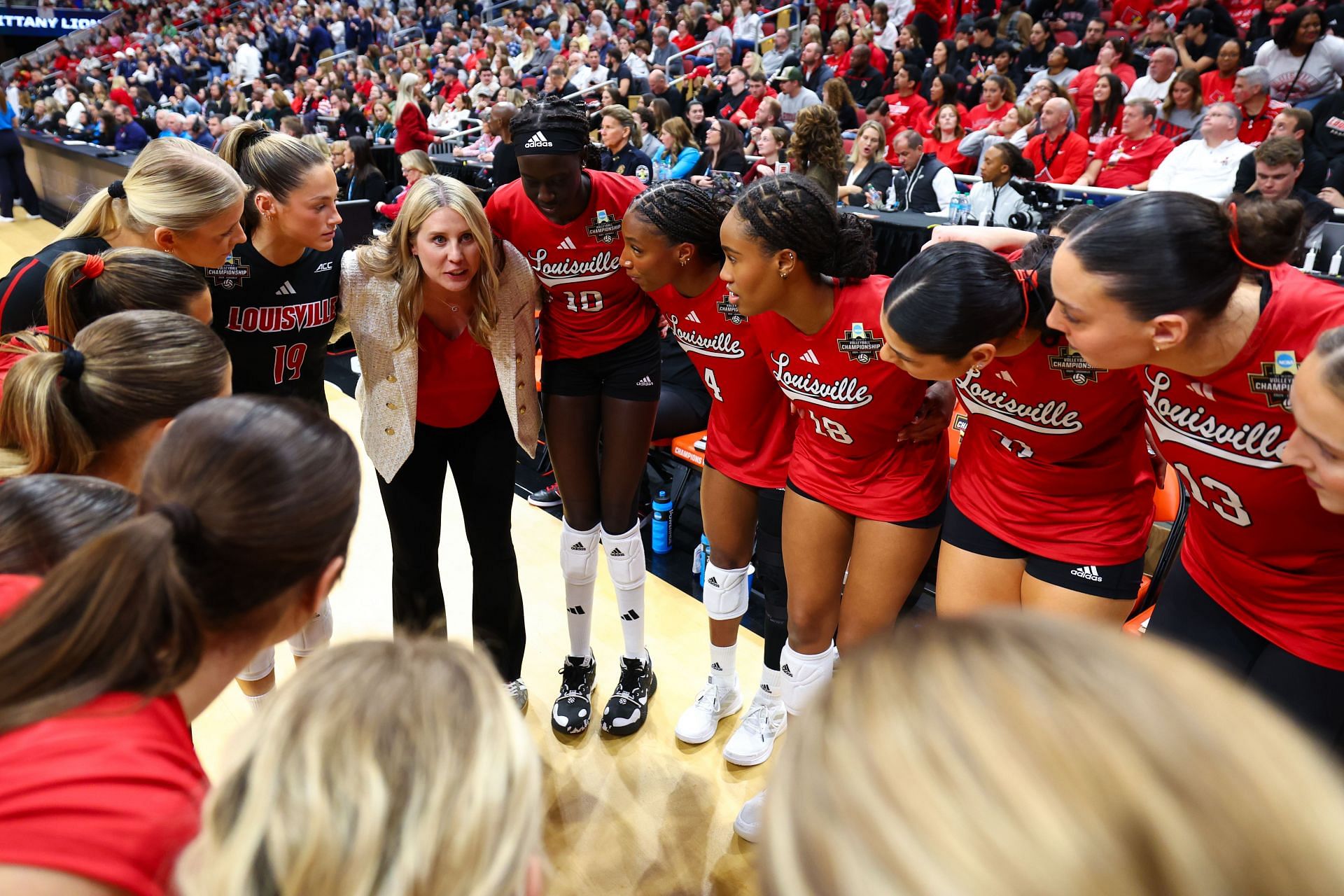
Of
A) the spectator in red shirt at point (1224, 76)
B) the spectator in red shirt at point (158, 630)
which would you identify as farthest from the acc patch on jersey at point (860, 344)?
the spectator in red shirt at point (1224, 76)

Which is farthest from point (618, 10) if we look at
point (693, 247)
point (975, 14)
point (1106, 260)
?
point (1106, 260)

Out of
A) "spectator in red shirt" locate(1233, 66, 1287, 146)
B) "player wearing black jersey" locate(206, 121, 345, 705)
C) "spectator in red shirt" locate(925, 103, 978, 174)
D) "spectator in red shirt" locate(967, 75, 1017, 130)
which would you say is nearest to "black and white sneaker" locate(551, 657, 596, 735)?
"player wearing black jersey" locate(206, 121, 345, 705)

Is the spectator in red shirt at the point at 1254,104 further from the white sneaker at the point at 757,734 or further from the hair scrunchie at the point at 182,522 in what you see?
the hair scrunchie at the point at 182,522

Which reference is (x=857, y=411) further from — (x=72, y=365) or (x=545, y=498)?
(x=545, y=498)

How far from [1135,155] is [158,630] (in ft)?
20.6

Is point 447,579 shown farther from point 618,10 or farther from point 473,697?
point 618,10

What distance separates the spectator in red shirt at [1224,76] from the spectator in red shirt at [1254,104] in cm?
87

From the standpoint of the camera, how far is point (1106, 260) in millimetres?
1362

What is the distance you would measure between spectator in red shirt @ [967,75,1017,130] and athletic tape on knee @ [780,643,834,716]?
588cm

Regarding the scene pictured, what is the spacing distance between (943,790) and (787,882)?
11 cm

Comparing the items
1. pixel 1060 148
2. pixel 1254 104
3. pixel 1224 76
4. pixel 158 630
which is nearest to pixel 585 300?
pixel 158 630

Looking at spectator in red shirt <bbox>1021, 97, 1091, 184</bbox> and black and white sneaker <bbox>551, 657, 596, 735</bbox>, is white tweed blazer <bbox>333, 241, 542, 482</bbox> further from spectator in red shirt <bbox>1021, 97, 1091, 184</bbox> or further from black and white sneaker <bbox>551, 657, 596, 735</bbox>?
spectator in red shirt <bbox>1021, 97, 1091, 184</bbox>

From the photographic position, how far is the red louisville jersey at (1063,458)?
1650 millimetres

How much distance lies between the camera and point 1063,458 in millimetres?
1733
